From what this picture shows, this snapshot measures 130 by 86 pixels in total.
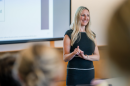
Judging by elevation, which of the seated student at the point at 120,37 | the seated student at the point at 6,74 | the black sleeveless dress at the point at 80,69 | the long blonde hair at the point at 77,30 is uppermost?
the long blonde hair at the point at 77,30

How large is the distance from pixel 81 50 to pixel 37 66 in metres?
1.07

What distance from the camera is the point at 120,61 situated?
0.28m

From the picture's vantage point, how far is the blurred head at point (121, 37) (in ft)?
0.87

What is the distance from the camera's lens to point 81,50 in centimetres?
143

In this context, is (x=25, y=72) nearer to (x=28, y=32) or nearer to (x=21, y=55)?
(x=21, y=55)

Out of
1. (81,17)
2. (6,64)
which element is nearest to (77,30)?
(81,17)

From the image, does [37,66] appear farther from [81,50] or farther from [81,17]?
[81,17]

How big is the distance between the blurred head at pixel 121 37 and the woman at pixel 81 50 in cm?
104

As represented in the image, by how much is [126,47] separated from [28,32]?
1.68 m

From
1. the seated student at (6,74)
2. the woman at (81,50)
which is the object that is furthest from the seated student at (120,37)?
the woman at (81,50)

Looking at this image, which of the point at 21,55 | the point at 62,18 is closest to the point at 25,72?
the point at 21,55

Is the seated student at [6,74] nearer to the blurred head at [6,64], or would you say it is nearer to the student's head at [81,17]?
the blurred head at [6,64]

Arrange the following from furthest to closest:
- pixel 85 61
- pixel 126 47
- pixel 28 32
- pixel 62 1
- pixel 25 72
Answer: pixel 62 1
pixel 28 32
pixel 85 61
pixel 25 72
pixel 126 47

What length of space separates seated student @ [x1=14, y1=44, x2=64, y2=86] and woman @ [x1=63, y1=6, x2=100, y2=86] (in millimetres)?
916
